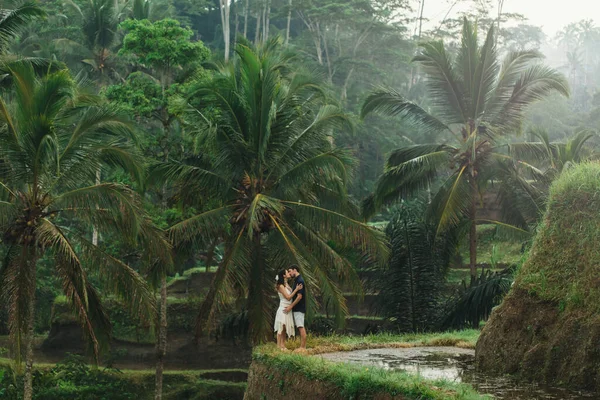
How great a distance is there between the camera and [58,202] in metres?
16.2

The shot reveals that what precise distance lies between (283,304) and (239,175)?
6023 millimetres

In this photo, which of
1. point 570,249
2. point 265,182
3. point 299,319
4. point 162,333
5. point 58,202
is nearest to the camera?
point 570,249

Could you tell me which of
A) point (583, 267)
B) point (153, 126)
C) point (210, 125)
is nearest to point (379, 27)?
point (153, 126)

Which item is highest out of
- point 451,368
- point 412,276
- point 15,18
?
point 15,18

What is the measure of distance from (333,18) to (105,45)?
14.4 m

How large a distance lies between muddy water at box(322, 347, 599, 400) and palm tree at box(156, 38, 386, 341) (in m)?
3.49

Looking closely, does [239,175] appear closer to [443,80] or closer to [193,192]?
[193,192]

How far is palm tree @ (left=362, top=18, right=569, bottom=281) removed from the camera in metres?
22.0

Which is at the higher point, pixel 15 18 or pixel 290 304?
pixel 15 18

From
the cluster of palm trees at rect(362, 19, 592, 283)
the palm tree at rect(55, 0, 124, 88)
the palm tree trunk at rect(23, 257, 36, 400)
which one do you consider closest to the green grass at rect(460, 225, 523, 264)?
the cluster of palm trees at rect(362, 19, 592, 283)

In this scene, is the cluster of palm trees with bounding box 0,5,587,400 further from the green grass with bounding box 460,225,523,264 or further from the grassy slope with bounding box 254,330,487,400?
the green grass with bounding box 460,225,523,264

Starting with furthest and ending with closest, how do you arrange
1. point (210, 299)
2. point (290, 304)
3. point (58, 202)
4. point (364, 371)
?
point (210, 299)
point (58, 202)
point (290, 304)
point (364, 371)

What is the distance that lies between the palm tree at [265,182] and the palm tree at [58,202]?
2.28 meters

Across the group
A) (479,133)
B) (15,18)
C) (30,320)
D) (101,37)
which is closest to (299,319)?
(30,320)
